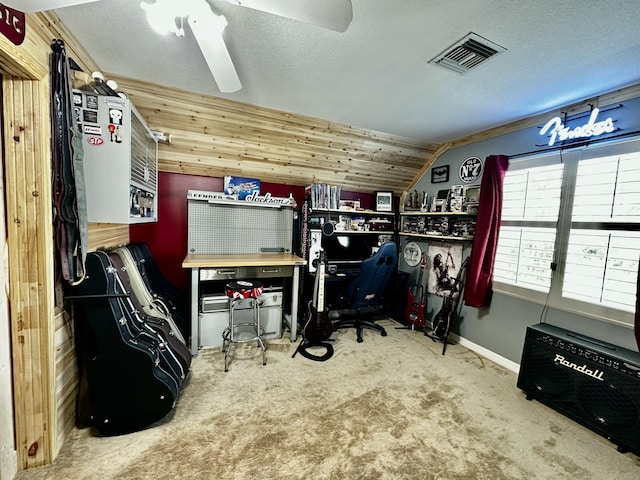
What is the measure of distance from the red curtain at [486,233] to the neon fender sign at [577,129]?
0.41 metres

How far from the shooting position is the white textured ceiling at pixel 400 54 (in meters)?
1.34

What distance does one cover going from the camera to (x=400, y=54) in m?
1.68

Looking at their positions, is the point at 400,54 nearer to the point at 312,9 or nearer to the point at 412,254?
the point at 312,9

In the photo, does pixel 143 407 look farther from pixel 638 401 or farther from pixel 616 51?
pixel 616 51

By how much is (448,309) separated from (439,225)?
1.05 m

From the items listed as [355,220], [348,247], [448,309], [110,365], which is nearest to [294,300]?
[348,247]

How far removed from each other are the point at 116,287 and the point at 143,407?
0.79 meters

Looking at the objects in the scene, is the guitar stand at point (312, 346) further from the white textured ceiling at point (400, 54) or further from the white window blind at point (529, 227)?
the white textured ceiling at point (400, 54)

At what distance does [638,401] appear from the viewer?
1.67 m

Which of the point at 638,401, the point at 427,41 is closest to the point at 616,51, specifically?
the point at 427,41

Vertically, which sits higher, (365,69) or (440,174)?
(365,69)

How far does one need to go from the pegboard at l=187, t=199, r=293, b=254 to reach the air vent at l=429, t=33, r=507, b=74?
235 cm

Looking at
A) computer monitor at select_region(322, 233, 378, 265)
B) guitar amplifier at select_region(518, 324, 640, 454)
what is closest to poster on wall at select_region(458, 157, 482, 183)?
computer monitor at select_region(322, 233, 378, 265)

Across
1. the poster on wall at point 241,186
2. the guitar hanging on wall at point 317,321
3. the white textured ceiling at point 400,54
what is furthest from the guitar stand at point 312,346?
the white textured ceiling at point 400,54
